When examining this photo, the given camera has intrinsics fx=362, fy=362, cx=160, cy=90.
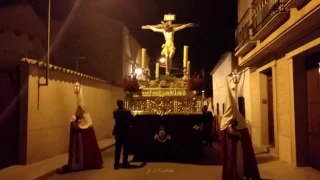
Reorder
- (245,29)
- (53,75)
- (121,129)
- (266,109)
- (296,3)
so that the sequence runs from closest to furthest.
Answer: (296,3) → (121,129) → (53,75) → (266,109) → (245,29)

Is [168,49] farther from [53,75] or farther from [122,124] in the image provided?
[53,75]

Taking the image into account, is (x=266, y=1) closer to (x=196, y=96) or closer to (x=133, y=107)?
(x=196, y=96)

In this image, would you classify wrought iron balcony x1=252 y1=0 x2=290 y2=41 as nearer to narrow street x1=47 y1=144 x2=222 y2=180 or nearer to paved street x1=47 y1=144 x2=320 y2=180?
paved street x1=47 y1=144 x2=320 y2=180

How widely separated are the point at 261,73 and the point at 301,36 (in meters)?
5.29

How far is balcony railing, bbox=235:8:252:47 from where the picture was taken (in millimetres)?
14560

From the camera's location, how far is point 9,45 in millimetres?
17641

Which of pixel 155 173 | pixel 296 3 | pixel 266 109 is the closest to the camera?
pixel 296 3

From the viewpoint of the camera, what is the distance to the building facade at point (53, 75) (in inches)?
428

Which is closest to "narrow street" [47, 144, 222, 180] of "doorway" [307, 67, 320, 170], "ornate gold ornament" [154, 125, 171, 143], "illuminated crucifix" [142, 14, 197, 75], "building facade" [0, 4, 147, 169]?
"ornate gold ornament" [154, 125, 171, 143]

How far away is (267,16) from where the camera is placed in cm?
1169

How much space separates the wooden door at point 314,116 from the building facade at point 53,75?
796cm

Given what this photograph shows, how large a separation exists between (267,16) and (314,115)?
379 centimetres

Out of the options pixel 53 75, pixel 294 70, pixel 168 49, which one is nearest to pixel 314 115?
pixel 294 70

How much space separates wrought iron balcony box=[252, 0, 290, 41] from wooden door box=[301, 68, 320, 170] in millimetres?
1698
